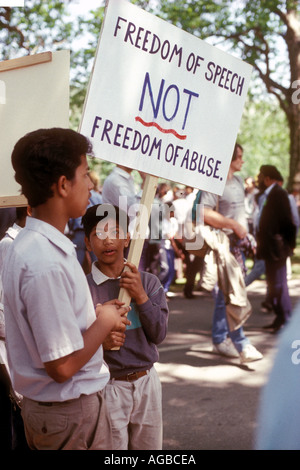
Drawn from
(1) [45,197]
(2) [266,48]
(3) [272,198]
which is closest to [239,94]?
(1) [45,197]

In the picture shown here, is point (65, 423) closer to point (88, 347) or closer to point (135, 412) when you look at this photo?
point (88, 347)

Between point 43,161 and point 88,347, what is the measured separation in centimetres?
56

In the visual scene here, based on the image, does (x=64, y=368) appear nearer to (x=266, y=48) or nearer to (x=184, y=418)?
(x=184, y=418)

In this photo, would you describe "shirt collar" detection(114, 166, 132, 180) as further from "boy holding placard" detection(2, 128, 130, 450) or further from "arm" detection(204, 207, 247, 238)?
"boy holding placard" detection(2, 128, 130, 450)

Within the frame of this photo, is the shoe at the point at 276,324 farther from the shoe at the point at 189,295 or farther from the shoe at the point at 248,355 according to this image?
the shoe at the point at 189,295

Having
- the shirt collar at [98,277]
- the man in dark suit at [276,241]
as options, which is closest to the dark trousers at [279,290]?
the man in dark suit at [276,241]

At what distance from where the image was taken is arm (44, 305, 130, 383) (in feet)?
6.37

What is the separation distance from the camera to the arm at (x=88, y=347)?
1.94 m

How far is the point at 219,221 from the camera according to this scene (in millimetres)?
6059

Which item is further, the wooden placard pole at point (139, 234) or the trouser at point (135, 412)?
the trouser at point (135, 412)

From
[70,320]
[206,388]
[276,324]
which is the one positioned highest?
[70,320]

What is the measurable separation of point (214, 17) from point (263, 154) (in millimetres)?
42168

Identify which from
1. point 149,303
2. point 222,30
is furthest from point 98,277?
point 222,30

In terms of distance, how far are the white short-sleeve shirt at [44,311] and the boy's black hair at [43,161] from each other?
0.32 feet
